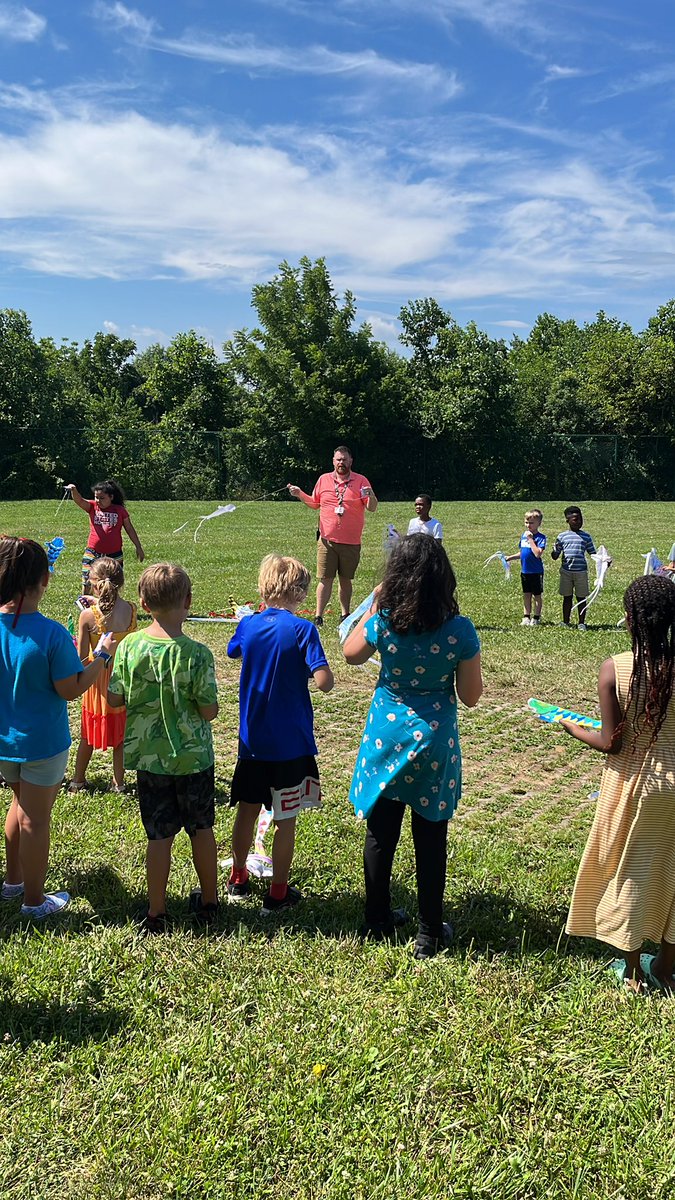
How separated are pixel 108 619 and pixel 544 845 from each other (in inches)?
102

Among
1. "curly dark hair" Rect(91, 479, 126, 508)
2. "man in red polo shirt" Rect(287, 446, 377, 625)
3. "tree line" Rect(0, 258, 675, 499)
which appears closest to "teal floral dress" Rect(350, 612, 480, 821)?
"curly dark hair" Rect(91, 479, 126, 508)

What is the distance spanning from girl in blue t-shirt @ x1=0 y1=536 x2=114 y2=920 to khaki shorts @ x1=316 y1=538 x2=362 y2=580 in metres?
5.94

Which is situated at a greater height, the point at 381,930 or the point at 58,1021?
the point at 381,930

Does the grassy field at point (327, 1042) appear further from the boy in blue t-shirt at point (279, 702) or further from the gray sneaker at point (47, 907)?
the boy in blue t-shirt at point (279, 702)

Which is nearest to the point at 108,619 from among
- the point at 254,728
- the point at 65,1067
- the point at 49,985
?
the point at 254,728

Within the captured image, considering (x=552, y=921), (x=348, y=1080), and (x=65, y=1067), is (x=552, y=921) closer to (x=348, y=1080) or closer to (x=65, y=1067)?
(x=348, y=1080)

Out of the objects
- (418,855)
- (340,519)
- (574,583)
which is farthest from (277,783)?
(574,583)

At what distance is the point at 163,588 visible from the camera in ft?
11.3

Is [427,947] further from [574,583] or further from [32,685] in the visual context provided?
[574,583]

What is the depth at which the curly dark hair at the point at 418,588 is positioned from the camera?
3207mm

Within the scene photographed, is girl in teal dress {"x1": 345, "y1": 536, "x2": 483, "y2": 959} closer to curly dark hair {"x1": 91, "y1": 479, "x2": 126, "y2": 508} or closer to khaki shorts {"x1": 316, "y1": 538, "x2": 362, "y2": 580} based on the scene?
curly dark hair {"x1": 91, "y1": 479, "x2": 126, "y2": 508}

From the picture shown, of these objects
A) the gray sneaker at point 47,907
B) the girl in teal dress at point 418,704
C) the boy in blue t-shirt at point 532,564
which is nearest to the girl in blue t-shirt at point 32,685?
the gray sneaker at point 47,907

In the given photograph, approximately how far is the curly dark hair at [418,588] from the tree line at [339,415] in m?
29.7

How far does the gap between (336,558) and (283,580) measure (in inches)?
237
